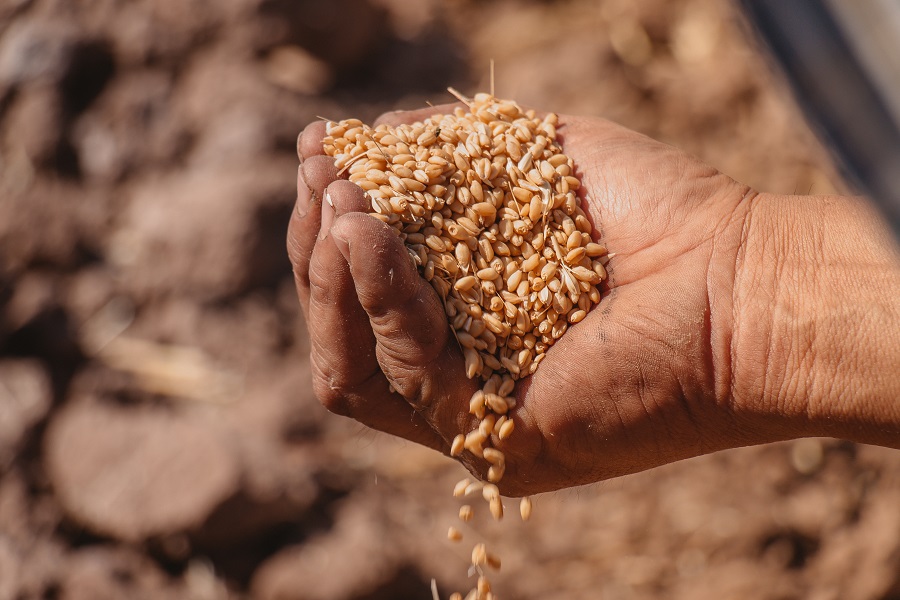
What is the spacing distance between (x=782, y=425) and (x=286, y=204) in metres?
2.67

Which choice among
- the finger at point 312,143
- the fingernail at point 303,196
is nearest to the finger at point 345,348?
→ the fingernail at point 303,196

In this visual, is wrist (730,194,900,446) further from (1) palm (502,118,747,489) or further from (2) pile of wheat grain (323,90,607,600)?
(2) pile of wheat grain (323,90,607,600)

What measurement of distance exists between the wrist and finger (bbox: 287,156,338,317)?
1.03m

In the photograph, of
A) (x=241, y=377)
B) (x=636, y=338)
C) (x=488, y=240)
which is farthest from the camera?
(x=241, y=377)

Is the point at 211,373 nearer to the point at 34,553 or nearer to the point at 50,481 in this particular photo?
the point at 50,481

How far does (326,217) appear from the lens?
1942mm

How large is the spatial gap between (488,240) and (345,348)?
1.48 feet

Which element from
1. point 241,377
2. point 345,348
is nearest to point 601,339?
point 345,348

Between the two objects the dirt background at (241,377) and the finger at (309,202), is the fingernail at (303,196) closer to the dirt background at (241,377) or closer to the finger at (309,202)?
the finger at (309,202)

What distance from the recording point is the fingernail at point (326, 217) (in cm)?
193

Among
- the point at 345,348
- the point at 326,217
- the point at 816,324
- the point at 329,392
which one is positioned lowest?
the point at 329,392

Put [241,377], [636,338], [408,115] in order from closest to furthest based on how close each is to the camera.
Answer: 1. [636,338]
2. [408,115]
3. [241,377]

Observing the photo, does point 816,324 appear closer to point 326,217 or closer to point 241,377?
point 326,217

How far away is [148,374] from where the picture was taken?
153 inches
